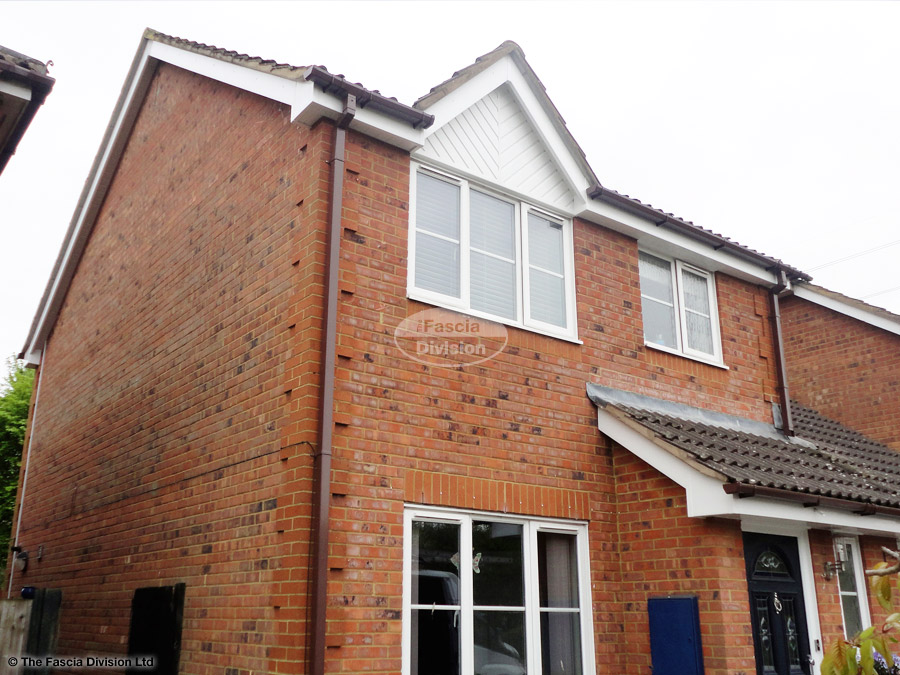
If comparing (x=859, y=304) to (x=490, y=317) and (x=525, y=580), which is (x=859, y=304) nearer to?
(x=490, y=317)

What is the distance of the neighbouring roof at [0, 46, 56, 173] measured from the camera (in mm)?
5758

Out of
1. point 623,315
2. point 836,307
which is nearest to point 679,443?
point 623,315

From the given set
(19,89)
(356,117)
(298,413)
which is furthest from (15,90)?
(298,413)

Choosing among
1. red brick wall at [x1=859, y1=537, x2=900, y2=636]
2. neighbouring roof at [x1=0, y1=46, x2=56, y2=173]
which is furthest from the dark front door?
neighbouring roof at [x1=0, y1=46, x2=56, y2=173]

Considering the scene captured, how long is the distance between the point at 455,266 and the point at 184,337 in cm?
312

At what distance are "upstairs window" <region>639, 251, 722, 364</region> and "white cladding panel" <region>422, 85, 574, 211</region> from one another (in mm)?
1667

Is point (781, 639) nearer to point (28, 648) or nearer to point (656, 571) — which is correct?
point (656, 571)

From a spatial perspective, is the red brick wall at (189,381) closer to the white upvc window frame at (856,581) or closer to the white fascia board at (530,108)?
the white fascia board at (530,108)

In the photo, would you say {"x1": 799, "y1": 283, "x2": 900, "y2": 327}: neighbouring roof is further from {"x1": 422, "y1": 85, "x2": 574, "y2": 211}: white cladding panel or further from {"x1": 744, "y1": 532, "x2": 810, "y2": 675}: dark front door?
{"x1": 422, "y1": 85, "x2": 574, "y2": 211}: white cladding panel

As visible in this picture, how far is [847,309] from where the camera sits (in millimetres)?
13625

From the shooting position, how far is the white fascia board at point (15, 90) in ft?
18.9

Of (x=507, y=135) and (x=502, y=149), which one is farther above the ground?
(x=507, y=135)

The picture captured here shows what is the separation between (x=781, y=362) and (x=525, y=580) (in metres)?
5.42

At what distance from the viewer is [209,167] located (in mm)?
9281
